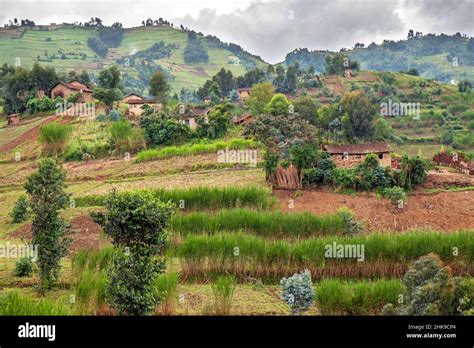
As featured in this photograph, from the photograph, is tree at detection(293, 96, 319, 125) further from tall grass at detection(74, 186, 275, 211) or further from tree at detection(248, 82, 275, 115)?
tall grass at detection(74, 186, 275, 211)

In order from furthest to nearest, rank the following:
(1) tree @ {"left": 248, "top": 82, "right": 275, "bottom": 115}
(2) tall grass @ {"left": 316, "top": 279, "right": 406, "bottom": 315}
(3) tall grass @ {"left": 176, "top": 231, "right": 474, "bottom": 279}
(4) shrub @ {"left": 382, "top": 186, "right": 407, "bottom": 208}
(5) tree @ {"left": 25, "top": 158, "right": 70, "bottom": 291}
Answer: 1. (1) tree @ {"left": 248, "top": 82, "right": 275, "bottom": 115}
2. (4) shrub @ {"left": 382, "top": 186, "right": 407, "bottom": 208}
3. (3) tall grass @ {"left": 176, "top": 231, "right": 474, "bottom": 279}
4. (5) tree @ {"left": 25, "top": 158, "right": 70, "bottom": 291}
5. (2) tall grass @ {"left": 316, "top": 279, "right": 406, "bottom": 315}

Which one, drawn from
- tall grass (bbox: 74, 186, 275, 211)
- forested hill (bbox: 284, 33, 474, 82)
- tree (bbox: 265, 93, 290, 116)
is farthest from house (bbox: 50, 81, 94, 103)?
forested hill (bbox: 284, 33, 474, 82)

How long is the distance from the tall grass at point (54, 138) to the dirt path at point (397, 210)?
14.5 metres

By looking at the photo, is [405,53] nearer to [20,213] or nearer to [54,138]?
[54,138]

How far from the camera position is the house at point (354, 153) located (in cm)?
2650

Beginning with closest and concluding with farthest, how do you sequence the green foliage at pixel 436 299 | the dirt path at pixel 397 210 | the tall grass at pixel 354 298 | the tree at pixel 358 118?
the green foliage at pixel 436 299
the tall grass at pixel 354 298
the dirt path at pixel 397 210
the tree at pixel 358 118

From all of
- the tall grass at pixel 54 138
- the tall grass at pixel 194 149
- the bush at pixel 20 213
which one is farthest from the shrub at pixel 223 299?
the tall grass at pixel 54 138

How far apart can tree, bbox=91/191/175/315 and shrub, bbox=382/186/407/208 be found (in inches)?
547

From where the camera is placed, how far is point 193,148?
2952 cm

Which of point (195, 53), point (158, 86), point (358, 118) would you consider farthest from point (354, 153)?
point (195, 53)

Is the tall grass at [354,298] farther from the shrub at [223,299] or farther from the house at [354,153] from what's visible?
the house at [354,153]

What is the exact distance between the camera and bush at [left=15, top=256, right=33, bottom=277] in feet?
45.6

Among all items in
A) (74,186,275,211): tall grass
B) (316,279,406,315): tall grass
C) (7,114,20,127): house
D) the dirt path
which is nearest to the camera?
(316,279,406,315): tall grass
